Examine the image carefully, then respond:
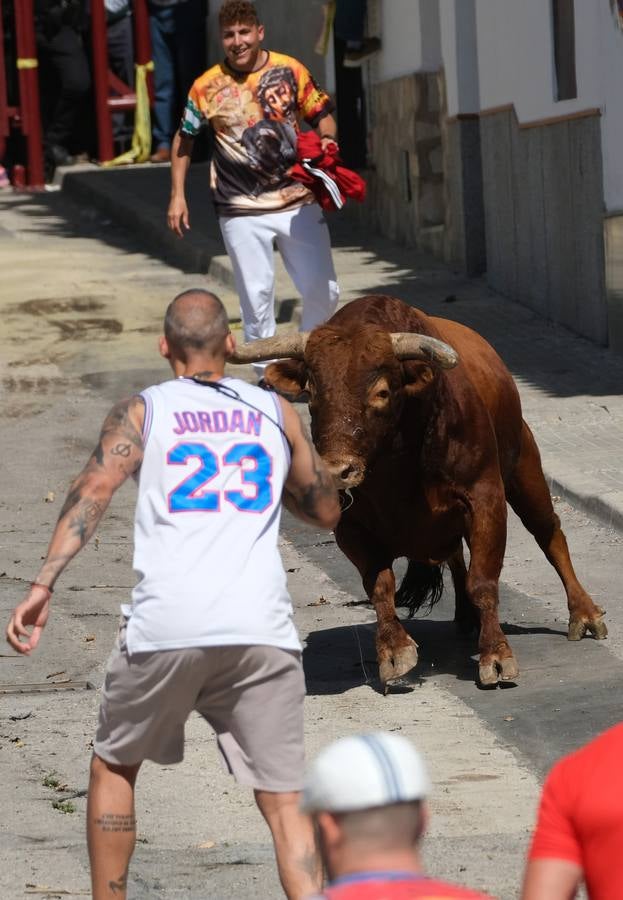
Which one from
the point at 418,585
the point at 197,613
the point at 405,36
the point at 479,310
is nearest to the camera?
the point at 197,613

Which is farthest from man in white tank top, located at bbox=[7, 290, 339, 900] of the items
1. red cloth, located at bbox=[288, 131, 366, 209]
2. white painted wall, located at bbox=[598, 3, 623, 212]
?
white painted wall, located at bbox=[598, 3, 623, 212]

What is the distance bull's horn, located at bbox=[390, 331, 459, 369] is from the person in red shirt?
4.42 metres

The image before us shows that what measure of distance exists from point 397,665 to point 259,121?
5.07 metres

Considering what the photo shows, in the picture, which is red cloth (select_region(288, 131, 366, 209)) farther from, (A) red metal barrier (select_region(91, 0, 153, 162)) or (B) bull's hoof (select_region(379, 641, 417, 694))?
(A) red metal barrier (select_region(91, 0, 153, 162))

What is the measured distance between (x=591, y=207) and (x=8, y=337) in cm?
491

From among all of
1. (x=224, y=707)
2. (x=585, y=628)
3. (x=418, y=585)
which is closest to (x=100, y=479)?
(x=224, y=707)

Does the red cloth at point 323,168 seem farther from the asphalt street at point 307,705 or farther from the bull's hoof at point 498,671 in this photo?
the bull's hoof at point 498,671

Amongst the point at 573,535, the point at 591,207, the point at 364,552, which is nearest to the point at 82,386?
the point at 591,207

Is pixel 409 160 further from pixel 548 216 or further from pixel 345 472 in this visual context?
pixel 345 472

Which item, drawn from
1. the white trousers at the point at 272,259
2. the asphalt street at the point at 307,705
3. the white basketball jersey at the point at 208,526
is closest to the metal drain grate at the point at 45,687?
the asphalt street at the point at 307,705

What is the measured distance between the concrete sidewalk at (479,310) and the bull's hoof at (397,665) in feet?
8.30

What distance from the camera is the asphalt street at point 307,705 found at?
5.91 meters

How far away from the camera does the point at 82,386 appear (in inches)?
557

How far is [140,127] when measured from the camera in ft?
79.6
